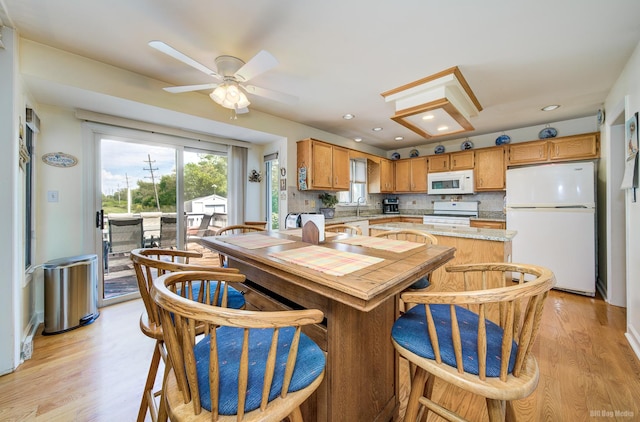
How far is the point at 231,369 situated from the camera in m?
0.79

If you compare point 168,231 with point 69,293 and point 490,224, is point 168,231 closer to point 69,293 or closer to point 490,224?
point 69,293

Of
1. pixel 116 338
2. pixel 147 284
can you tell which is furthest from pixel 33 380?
pixel 147 284

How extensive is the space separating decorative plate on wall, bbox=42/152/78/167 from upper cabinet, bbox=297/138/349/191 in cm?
261

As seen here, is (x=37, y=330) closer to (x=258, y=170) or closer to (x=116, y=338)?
(x=116, y=338)

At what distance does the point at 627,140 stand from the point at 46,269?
522 centimetres

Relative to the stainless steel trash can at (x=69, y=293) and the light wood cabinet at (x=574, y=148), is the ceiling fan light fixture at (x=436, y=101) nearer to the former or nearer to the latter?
the light wood cabinet at (x=574, y=148)

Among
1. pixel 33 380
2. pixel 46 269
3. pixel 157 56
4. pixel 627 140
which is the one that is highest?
pixel 157 56

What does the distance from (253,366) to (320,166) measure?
10.9ft

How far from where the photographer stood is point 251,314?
632mm

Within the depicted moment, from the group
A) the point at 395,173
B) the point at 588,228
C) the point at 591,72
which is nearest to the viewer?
the point at 591,72

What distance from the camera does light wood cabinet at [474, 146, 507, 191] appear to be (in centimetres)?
413

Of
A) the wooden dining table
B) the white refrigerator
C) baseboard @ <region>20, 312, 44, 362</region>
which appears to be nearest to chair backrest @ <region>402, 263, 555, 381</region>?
the wooden dining table

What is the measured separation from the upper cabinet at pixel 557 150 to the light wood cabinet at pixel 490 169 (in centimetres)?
15

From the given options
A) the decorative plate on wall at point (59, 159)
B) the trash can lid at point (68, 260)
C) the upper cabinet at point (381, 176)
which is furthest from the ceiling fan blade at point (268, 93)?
the upper cabinet at point (381, 176)
